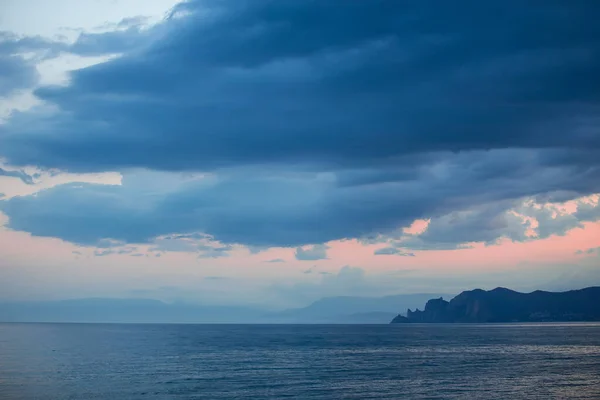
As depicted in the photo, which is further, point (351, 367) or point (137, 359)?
point (137, 359)

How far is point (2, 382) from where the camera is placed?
89500 mm

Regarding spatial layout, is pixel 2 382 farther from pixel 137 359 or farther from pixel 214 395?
pixel 137 359

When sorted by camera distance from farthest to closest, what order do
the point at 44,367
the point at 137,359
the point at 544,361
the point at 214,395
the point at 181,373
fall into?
the point at 137,359 < the point at 544,361 < the point at 44,367 < the point at 181,373 < the point at 214,395

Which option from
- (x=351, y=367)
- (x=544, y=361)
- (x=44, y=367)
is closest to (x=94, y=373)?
(x=44, y=367)

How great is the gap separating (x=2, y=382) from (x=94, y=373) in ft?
58.4

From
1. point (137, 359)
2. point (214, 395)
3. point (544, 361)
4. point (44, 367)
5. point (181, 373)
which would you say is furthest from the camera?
point (137, 359)

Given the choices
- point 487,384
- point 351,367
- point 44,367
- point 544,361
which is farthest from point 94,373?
point 544,361

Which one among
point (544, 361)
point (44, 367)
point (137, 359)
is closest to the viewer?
point (44, 367)

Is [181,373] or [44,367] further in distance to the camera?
[44,367]

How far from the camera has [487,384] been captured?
289ft

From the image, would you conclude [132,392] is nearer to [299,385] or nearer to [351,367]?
[299,385]

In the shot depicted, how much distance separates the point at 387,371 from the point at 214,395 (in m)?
38.6

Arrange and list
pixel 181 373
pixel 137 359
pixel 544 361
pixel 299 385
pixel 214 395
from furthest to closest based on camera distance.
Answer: pixel 137 359
pixel 544 361
pixel 181 373
pixel 299 385
pixel 214 395

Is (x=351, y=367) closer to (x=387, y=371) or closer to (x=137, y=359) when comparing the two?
(x=387, y=371)
